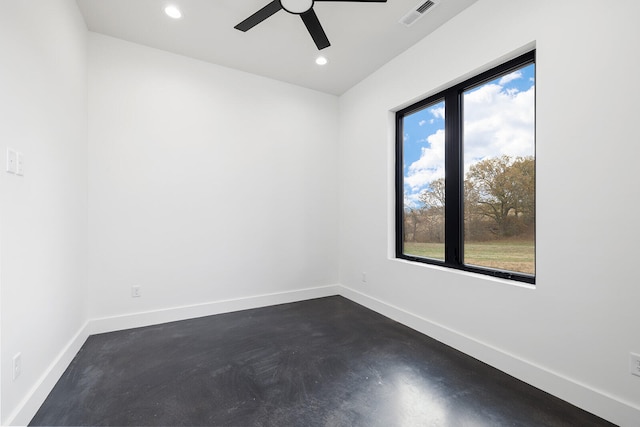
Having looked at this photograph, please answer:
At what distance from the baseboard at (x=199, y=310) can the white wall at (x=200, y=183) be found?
66 mm

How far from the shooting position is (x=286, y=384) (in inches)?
79.7

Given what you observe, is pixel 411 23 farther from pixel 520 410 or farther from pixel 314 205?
pixel 520 410

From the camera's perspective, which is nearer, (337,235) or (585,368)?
(585,368)

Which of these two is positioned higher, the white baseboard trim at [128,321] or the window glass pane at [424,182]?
the window glass pane at [424,182]

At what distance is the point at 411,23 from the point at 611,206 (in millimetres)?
2195

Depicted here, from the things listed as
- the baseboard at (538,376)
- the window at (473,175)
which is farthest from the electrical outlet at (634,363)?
the window at (473,175)

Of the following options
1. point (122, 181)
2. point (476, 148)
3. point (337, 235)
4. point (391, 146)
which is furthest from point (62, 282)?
point (476, 148)

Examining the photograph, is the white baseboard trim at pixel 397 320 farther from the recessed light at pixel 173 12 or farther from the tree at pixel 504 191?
the recessed light at pixel 173 12

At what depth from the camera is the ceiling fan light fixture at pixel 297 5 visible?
2.23 metres

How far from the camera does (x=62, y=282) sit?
7.27ft

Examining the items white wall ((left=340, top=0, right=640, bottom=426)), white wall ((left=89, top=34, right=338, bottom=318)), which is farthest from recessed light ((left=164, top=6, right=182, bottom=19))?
white wall ((left=340, top=0, right=640, bottom=426))

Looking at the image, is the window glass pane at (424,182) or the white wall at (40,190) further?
the window glass pane at (424,182)

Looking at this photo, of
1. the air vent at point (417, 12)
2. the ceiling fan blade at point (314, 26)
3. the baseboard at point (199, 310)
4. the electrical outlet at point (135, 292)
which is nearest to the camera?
the ceiling fan blade at point (314, 26)

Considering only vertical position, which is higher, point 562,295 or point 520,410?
point 562,295
